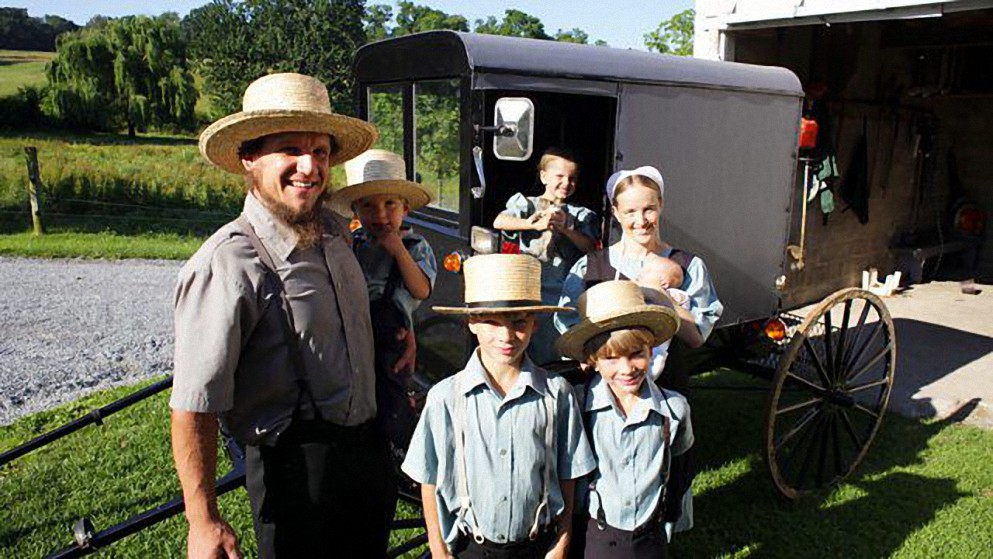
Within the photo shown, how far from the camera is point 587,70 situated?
3605mm

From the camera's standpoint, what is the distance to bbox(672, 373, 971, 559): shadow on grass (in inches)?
154

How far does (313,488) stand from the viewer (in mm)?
2238

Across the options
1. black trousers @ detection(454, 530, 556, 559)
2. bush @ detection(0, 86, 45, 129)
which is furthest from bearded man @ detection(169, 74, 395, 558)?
bush @ detection(0, 86, 45, 129)

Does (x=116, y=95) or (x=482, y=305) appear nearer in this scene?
(x=482, y=305)

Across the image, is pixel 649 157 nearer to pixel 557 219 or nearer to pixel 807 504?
pixel 557 219

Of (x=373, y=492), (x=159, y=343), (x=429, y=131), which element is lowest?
(x=159, y=343)

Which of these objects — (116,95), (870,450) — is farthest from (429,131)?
(116,95)

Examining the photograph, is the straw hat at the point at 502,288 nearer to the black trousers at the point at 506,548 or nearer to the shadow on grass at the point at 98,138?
the black trousers at the point at 506,548

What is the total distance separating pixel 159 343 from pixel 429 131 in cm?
468

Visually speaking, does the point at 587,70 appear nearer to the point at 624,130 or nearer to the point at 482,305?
the point at 624,130

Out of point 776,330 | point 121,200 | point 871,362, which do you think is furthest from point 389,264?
point 121,200

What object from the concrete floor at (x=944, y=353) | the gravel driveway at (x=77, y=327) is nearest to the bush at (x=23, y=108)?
the gravel driveway at (x=77, y=327)

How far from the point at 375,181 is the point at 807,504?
3216 mm

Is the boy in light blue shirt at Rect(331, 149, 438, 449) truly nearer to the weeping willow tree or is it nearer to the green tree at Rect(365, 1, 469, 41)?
the weeping willow tree
